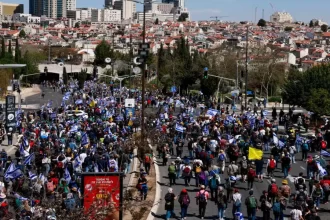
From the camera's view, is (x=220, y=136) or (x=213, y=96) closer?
(x=220, y=136)

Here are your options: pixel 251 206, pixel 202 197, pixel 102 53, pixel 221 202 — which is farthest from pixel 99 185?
pixel 102 53

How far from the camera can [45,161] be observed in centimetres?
2350

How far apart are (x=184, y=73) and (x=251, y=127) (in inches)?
1534

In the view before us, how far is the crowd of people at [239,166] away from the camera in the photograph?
18359 mm

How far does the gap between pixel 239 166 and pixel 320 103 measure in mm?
21081

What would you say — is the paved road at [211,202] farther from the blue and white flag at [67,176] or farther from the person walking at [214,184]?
the blue and white flag at [67,176]

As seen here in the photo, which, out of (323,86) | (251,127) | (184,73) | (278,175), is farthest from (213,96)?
(278,175)

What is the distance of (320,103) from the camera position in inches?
1725

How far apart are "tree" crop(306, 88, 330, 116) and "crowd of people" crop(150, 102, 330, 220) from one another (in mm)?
4294

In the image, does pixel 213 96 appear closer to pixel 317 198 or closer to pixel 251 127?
pixel 251 127

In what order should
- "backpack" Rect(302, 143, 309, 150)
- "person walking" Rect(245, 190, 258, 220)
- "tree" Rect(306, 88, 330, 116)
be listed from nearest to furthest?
1. "person walking" Rect(245, 190, 258, 220)
2. "backpack" Rect(302, 143, 309, 150)
3. "tree" Rect(306, 88, 330, 116)

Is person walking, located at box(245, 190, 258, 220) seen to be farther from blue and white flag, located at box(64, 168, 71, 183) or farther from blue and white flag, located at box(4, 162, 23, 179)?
blue and white flag, located at box(4, 162, 23, 179)

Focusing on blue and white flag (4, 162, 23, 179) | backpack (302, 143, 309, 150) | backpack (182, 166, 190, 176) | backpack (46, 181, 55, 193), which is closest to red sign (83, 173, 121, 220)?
backpack (46, 181, 55, 193)

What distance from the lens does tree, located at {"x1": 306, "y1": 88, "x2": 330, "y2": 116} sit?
43469 millimetres
